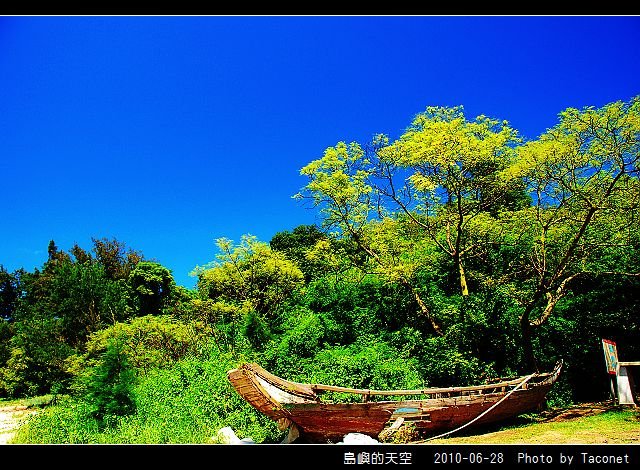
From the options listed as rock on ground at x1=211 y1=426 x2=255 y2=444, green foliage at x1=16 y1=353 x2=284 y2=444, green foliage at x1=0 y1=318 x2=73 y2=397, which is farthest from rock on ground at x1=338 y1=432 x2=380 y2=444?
green foliage at x1=0 y1=318 x2=73 y2=397

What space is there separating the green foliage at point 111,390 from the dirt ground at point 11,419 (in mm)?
1441

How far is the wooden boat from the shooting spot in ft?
17.3

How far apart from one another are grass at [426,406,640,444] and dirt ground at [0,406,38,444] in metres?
7.25

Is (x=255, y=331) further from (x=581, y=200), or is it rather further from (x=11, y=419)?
(x=581, y=200)

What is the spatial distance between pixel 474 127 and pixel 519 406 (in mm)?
5110

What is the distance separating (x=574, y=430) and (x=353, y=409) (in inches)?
111

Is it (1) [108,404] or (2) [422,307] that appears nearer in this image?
(1) [108,404]

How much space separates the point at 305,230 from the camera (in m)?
22.4

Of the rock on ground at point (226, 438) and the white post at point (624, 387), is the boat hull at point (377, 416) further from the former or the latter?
the white post at point (624, 387)

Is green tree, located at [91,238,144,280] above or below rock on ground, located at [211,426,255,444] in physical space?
above

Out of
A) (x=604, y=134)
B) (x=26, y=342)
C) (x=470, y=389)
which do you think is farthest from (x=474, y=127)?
(x=26, y=342)

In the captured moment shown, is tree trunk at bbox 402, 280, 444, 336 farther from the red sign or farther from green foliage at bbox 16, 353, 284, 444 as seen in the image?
green foliage at bbox 16, 353, 284, 444

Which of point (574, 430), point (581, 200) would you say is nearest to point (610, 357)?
point (574, 430)
